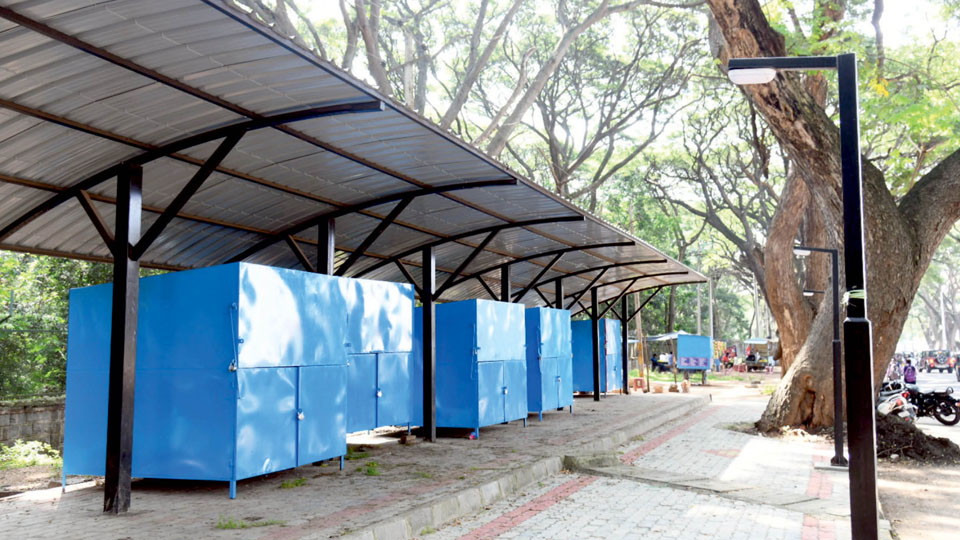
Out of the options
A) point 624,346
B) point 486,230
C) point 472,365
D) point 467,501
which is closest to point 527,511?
point 467,501

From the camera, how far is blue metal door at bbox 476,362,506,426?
12.8 meters

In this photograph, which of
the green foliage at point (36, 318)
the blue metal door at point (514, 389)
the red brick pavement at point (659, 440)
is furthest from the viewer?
the green foliage at point (36, 318)

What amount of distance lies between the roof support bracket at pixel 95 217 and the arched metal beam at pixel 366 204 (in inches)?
117

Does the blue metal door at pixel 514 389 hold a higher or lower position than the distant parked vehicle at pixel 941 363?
higher

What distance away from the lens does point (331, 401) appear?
8852 millimetres

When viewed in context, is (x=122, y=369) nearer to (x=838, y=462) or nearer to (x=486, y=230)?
(x=486, y=230)

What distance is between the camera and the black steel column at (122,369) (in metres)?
6.85

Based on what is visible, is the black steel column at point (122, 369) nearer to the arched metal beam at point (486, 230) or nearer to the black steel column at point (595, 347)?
the arched metal beam at point (486, 230)

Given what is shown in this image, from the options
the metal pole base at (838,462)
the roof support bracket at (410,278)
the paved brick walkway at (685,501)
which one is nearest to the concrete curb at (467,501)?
the paved brick walkway at (685,501)

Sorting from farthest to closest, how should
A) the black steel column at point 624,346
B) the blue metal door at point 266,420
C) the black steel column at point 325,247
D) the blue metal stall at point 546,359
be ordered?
the black steel column at point 624,346 < the blue metal stall at point 546,359 < the black steel column at point 325,247 < the blue metal door at point 266,420

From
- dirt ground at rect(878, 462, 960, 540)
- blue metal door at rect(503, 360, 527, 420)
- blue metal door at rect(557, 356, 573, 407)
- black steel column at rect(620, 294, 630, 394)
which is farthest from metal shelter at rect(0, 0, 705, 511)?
black steel column at rect(620, 294, 630, 394)

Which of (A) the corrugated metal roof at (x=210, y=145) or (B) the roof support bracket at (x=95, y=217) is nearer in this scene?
(A) the corrugated metal roof at (x=210, y=145)

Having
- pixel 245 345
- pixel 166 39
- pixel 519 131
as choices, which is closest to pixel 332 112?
pixel 166 39

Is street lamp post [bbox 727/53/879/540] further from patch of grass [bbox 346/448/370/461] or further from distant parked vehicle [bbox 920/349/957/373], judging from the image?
distant parked vehicle [bbox 920/349/957/373]
